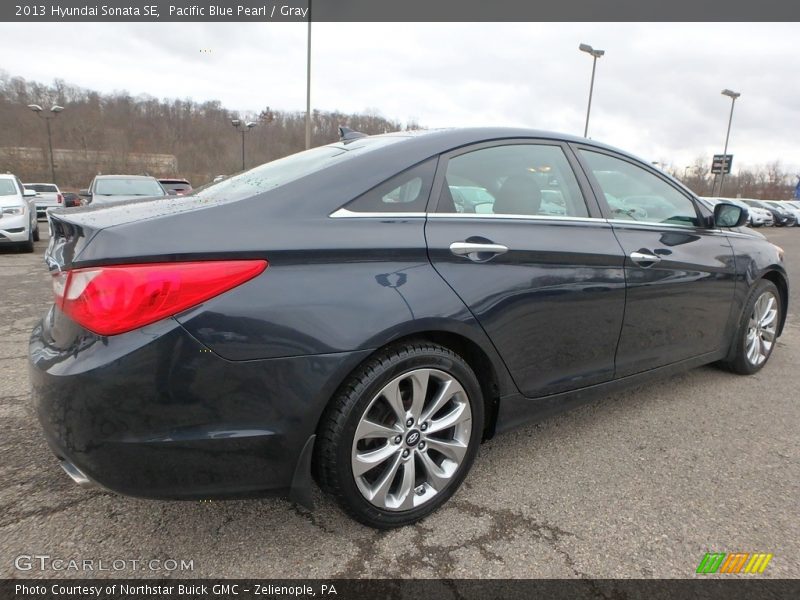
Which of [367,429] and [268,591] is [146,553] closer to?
[268,591]

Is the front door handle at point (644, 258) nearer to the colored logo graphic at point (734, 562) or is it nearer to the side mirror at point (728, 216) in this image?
the side mirror at point (728, 216)

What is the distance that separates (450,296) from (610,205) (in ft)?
4.03

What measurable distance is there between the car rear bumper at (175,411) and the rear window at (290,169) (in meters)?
0.61

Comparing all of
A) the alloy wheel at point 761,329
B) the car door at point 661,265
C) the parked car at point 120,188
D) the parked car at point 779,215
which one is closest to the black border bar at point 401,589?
the car door at point 661,265

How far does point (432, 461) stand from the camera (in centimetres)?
205

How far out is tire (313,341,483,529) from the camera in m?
1.77

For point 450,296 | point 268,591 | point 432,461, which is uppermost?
point 450,296

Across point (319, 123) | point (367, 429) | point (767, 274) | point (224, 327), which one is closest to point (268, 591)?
point (367, 429)

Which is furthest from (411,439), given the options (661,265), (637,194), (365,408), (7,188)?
(7,188)

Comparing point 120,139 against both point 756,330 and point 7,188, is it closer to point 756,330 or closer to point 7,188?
point 7,188

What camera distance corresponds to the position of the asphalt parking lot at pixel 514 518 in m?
1.82

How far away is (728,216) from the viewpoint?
10.8 feet

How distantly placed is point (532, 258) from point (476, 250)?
0.31 m

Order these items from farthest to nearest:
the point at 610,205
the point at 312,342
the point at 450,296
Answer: the point at 610,205 < the point at 450,296 < the point at 312,342
